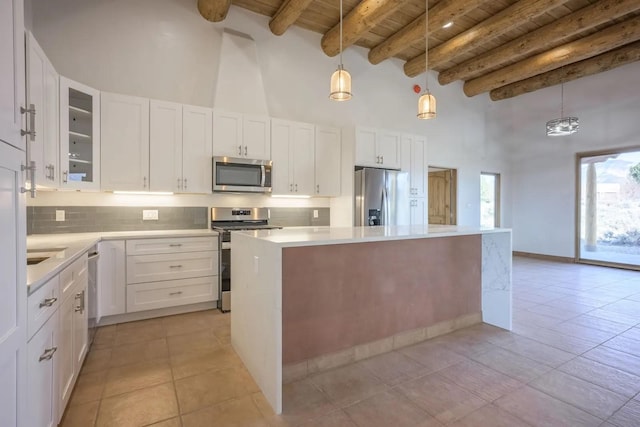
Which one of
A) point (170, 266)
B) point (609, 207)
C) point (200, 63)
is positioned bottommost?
point (170, 266)

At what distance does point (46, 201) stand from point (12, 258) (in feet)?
8.67

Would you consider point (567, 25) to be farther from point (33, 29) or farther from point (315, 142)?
point (33, 29)

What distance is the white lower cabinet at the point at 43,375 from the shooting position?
123cm

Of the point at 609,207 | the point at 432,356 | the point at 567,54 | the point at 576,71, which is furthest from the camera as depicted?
the point at 609,207

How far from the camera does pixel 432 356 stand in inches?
96.3

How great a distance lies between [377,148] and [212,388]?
3648mm

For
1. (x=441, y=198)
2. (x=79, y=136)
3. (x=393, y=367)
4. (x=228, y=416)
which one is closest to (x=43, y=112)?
(x=79, y=136)

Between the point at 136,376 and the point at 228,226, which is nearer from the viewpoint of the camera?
the point at 136,376

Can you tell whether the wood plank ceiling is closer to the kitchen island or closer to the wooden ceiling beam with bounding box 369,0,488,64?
the wooden ceiling beam with bounding box 369,0,488,64

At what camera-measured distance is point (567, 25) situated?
427cm

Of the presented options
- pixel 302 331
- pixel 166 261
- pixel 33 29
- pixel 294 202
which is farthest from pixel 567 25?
pixel 33 29

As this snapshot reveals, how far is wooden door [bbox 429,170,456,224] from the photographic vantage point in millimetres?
6668

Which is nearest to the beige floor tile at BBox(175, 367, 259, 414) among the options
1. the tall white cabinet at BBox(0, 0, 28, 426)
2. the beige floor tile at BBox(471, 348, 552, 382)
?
the tall white cabinet at BBox(0, 0, 28, 426)

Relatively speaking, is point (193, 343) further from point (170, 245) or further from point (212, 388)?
point (170, 245)
